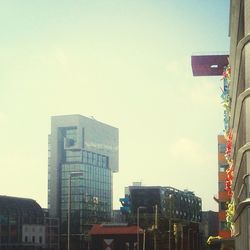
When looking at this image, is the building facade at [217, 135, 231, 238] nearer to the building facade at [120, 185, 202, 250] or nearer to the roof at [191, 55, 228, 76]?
the roof at [191, 55, 228, 76]

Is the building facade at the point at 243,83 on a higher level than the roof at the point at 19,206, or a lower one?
higher

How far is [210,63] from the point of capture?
67.8 metres

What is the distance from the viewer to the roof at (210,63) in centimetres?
6769

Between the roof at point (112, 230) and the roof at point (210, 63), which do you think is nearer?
the roof at point (210, 63)

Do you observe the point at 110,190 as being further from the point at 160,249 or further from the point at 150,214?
the point at 160,249

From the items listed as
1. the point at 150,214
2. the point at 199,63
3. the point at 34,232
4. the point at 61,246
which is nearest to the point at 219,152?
the point at 199,63

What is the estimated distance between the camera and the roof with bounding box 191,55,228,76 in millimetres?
67688

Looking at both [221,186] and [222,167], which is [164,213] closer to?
[222,167]

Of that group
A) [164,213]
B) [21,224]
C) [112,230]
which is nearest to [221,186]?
[112,230]

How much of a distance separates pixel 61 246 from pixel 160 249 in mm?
40362

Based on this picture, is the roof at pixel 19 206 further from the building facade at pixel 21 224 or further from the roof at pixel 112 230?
the roof at pixel 112 230

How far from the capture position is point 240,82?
2436 centimetres

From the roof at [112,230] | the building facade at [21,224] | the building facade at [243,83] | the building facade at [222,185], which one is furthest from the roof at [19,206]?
the building facade at [243,83]

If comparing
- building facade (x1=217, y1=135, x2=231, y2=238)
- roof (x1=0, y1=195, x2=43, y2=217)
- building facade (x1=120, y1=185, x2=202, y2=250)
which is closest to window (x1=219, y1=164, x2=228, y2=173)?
building facade (x1=217, y1=135, x2=231, y2=238)
